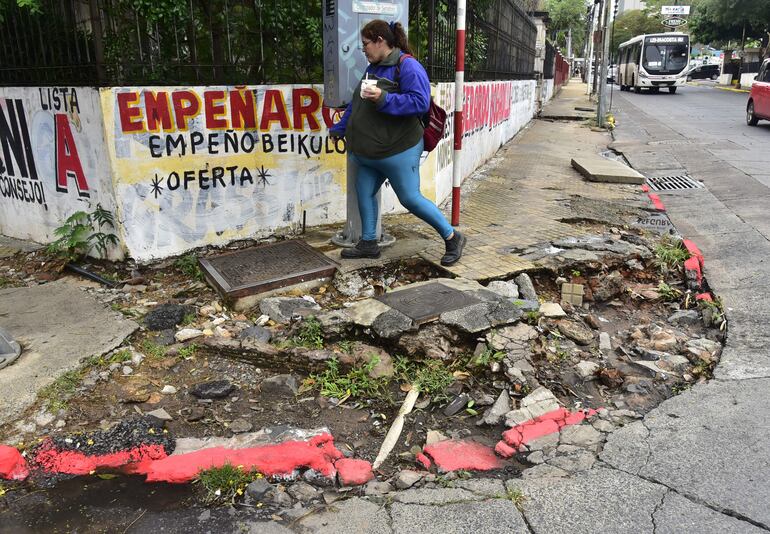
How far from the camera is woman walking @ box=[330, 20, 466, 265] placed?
4070 millimetres

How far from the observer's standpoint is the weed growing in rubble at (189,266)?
476 centimetres

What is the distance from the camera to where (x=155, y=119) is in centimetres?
459

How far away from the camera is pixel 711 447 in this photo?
2744 millimetres

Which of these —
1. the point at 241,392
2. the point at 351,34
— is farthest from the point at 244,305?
the point at 351,34

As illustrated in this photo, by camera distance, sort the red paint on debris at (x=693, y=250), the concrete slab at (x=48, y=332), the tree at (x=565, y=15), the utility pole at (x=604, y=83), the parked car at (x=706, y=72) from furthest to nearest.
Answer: the tree at (x=565, y=15)
the parked car at (x=706, y=72)
the utility pole at (x=604, y=83)
the red paint on debris at (x=693, y=250)
the concrete slab at (x=48, y=332)

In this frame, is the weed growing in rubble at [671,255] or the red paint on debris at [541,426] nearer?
the red paint on debris at [541,426]

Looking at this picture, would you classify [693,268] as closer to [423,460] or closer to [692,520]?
[692,520]

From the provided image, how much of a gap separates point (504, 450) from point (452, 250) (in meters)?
2.18

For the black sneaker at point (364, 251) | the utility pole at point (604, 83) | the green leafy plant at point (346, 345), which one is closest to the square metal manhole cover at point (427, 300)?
the green leafy plant at point (346, 345)

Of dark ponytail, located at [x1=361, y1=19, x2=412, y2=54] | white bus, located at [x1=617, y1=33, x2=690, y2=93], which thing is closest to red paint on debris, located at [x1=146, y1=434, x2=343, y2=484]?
dark ponytail, located at [x1=361, y1=19, x2=412, y2=54]

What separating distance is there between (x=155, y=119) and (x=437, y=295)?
257 centimetres

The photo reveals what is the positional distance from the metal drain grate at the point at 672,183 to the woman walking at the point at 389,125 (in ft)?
18.9

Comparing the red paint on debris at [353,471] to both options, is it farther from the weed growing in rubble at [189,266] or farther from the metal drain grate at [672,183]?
the metal drain grate at [672,183]

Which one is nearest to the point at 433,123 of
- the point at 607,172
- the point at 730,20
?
the point at 607,172
